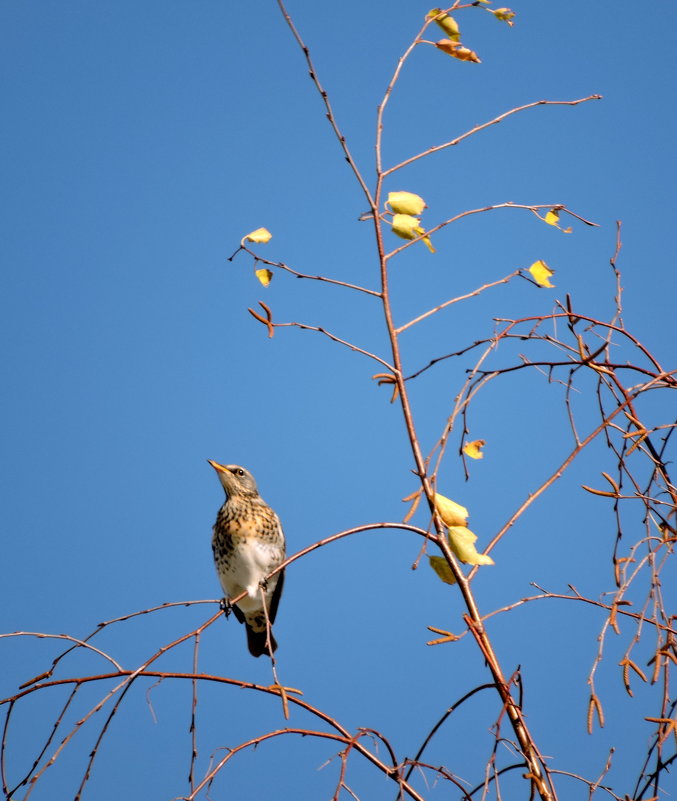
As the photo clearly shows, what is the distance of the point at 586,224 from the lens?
223 centimetres

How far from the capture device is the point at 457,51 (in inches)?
80.2

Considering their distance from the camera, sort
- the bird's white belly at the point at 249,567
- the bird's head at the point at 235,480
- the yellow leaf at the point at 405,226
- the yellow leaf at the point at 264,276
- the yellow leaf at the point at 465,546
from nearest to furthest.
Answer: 1. the yellow leaf at the point at 465,546
2. the yellow leaf at the point at 405,226
3. the yellow leaf at the point at 264,276
4. the bird's white belly at the point at 249,567
5. the bird's head at the point at 235,480

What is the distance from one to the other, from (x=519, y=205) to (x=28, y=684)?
144cm

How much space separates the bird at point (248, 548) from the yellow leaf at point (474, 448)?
304cm

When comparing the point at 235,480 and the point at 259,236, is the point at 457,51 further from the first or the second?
the point at 235,480

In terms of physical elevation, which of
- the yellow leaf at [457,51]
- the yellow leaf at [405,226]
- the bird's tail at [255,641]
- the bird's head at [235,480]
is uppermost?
the bird's head at [235,480]

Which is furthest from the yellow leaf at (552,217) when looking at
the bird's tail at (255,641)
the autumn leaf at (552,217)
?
the bird's tail at (255,641)

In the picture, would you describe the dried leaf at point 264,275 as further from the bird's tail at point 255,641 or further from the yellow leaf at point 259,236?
the bird's tail at point 255,641

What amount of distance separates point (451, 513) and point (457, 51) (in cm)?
100

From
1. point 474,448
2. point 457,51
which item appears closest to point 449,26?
point 457,51

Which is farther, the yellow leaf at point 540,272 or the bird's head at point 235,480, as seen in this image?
the bird's head at point 235,480

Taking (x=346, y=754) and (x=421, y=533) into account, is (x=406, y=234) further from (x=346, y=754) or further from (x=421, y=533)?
(x=346, y=754)

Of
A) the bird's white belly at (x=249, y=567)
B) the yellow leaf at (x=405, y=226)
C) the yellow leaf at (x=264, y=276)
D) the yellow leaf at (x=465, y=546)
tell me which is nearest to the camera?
the yellow leaf at (x=465, y=546)

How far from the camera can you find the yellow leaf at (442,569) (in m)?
1.77
